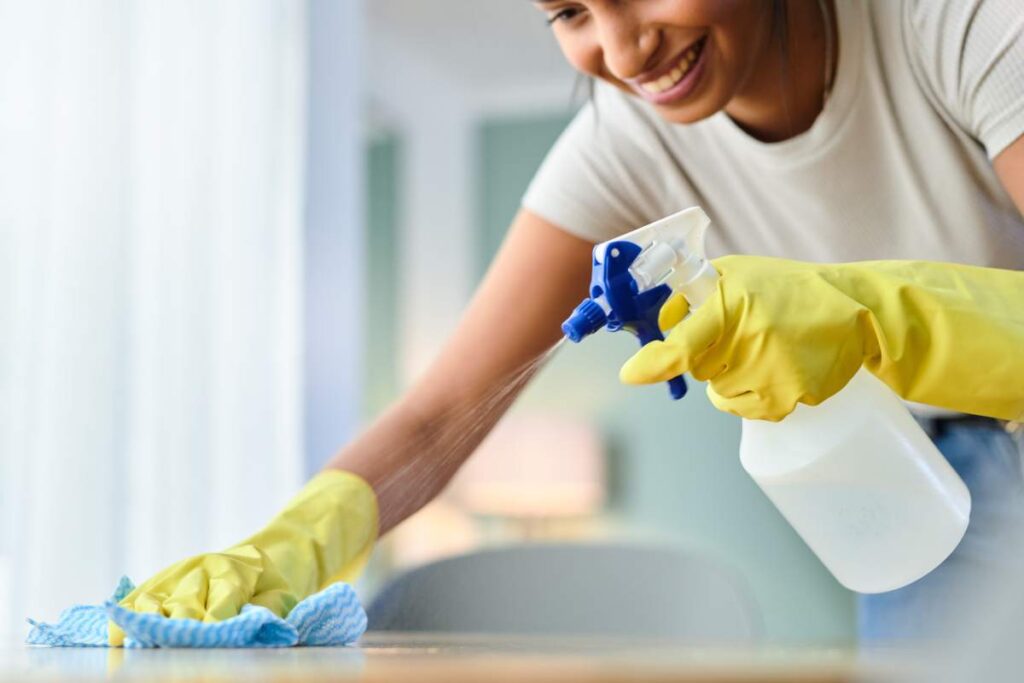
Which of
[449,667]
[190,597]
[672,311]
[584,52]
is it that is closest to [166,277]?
[584,52]

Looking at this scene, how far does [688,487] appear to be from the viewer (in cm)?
379

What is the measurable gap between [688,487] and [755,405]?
3129mm

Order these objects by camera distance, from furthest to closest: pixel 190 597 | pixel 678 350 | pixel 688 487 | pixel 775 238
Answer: pixel 688 487 < pixel 775 238 < pixel 190 597 < pixel 678 350

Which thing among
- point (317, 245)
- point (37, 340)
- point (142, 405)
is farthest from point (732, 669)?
point (317, 245)

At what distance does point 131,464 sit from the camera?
5.68 feet

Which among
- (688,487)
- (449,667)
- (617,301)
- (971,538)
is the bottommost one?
(688,487)

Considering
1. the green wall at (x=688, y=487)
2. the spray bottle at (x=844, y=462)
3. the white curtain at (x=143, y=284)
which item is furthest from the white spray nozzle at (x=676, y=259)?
the green wall at (x=688, y=487)

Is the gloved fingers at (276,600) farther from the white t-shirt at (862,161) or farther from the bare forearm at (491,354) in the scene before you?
the white t-shirt at (862,161)

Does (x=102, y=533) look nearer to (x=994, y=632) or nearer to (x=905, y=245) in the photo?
(x=905, y=245)

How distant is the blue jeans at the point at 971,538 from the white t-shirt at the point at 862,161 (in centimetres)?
17

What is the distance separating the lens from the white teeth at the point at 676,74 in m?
0.98

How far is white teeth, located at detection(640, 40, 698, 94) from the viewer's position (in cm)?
98

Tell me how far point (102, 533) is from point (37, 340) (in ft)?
0.95

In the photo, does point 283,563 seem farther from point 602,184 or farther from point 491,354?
point 602,184
